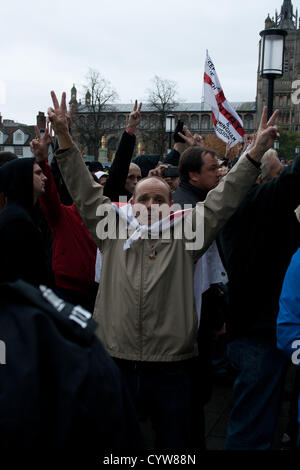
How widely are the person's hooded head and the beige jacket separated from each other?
1.42ft

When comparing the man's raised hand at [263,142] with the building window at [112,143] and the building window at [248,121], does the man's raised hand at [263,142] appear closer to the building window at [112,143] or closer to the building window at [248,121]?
the building window at [112,143]

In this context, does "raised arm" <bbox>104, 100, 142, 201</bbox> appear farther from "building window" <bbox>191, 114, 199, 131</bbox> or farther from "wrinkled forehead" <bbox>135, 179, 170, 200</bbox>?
"building window" <bbox>191, 114, 199, 131</bbox>

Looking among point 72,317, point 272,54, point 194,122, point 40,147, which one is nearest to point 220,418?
point 40,147

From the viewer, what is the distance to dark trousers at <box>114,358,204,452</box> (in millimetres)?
2618

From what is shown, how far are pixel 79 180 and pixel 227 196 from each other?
2.82 feet

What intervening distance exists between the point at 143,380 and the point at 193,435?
76 cm

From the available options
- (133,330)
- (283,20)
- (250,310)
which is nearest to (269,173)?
(250,310)

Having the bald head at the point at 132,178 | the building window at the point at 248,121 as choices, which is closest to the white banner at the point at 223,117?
the bald head at the point at 132,178

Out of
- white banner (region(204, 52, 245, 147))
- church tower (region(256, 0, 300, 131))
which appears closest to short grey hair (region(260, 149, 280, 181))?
white banner (region(204, 52, 245, 147))

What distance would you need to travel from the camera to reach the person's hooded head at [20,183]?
10.5 ft

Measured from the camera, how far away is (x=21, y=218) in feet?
9.75

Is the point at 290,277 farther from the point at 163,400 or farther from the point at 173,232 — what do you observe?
the point at 163,400

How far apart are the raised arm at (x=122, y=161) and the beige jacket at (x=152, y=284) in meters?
0.91

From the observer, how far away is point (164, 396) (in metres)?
2.63
